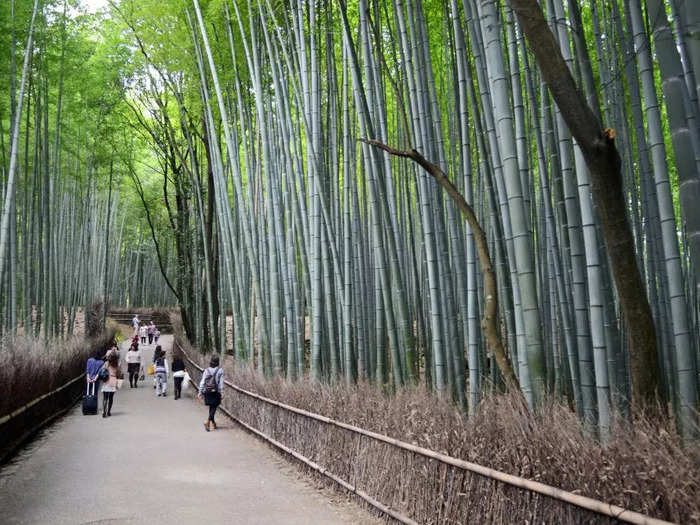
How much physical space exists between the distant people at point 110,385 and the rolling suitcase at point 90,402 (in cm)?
22

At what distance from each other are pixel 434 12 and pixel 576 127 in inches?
199

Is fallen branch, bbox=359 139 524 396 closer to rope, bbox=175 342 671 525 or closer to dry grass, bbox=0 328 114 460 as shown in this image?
rope, bbox=175 342 671 525

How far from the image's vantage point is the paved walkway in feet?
12.2

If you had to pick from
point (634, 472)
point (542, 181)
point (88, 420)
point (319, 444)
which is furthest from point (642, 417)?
point (88, 420)

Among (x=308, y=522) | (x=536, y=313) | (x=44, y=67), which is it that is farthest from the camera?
(x=44, y=67)

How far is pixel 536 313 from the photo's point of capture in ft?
9.63

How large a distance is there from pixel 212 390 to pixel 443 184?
4715mm

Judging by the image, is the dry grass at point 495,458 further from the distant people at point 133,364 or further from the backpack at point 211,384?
the distant people at point 133,364

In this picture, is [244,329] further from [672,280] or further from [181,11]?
[672,280]

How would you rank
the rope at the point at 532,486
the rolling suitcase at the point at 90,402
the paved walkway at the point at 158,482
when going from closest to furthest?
the rope at the point at 532,486
the paved walkway at the point at 158,482
the rolling suitcase at the point at 90,402

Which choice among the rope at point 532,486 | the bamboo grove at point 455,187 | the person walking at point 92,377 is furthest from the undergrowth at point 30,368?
the rope at point 532,486

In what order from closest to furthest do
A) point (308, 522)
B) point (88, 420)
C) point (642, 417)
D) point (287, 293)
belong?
1. point (642, 417)
2. point (308, 522)
3. point (287, 293)
4. point (88, 420)

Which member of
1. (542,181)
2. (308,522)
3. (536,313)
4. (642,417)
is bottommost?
(308,522)

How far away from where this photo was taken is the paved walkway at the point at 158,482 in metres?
3.72
